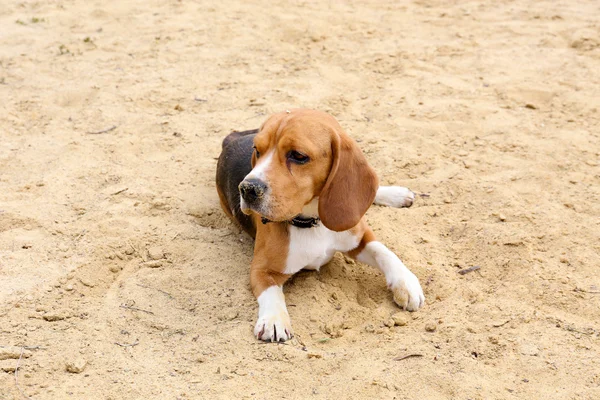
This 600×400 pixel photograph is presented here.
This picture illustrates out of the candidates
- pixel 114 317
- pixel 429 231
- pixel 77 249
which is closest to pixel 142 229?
pixel 77 249

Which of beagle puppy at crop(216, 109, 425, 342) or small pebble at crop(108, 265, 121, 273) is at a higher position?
beagle puppy at crop(216, 109, 425, 342)

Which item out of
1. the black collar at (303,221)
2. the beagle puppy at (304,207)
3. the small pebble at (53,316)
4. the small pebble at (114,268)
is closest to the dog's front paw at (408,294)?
the beagle puppy at (304,207)

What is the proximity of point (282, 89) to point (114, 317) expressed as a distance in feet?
12.4

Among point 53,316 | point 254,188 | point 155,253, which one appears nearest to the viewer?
point 254,188

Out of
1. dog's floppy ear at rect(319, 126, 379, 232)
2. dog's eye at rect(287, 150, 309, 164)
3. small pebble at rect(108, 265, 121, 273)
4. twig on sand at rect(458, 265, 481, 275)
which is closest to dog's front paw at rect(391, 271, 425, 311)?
twig on sand at rect(458, 265, 481, 275)

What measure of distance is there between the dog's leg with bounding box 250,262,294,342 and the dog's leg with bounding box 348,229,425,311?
603 millimetres

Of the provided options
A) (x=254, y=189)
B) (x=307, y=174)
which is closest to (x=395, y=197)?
(x=307, y=174)

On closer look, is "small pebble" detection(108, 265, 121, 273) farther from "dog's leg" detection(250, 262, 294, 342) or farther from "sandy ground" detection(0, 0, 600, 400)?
"dog's leg" detection(250, 262, 294, 342)

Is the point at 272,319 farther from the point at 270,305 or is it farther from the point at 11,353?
the point at 11,353

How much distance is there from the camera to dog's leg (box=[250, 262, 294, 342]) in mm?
4094

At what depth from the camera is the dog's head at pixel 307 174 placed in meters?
4.11

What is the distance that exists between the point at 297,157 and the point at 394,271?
1.03 meters

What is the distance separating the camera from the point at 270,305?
429cm

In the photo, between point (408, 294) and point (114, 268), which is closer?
point (408, 294)
